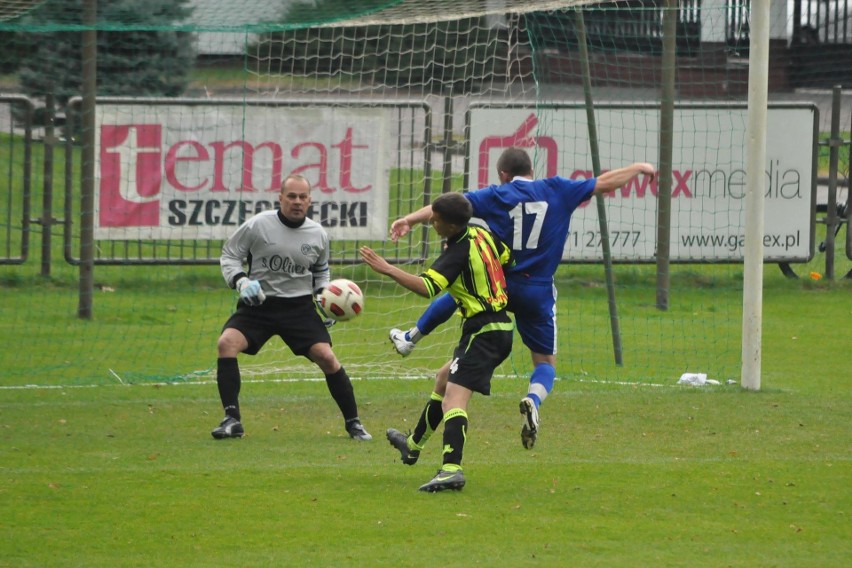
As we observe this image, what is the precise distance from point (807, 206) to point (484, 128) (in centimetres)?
446

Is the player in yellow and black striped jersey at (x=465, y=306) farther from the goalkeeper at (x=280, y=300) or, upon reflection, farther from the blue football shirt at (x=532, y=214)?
the goalkeeper at (x=280, y=300)

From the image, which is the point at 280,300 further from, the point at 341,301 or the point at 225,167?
the point at 225,167

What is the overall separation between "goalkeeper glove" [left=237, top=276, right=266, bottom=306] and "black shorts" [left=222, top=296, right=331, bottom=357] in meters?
0.27

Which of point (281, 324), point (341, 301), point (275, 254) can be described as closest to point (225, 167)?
point (275, 254)

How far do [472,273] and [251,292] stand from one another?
2.13 m

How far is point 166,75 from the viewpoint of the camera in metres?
25.5

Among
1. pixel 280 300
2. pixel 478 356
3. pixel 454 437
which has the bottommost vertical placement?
pixel 454 437

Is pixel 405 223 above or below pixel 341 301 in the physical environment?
above

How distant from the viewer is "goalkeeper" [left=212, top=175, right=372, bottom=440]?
9375 mm

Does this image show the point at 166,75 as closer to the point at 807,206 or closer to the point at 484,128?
the point at 484,128

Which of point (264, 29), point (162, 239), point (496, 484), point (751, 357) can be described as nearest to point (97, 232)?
point (162, 239)

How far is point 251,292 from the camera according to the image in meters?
9.08

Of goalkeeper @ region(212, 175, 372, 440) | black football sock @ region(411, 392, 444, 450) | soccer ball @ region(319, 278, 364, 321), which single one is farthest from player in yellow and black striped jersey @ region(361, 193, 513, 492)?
goalkeeper @ region(212, 175, 372, 440)

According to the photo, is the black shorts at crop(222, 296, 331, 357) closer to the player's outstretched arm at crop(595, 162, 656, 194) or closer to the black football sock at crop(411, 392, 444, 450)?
the black football sock at crop(411, 392, 444, 450)
